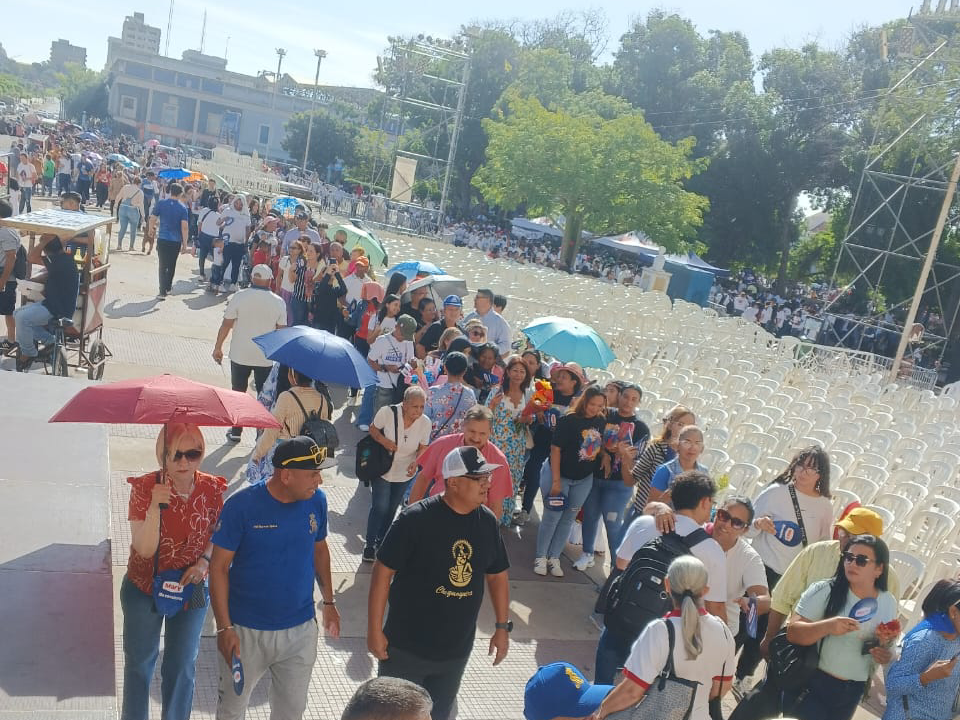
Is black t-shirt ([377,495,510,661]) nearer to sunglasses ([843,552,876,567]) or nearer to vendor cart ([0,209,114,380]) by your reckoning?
sunglasses ([843,552,876,567])

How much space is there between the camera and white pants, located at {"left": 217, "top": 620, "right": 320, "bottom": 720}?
3604mm

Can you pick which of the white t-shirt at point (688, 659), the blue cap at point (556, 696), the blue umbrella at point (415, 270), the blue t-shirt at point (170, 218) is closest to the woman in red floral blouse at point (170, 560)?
the blue cap at point (556, 696)

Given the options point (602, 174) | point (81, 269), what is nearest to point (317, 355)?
point (81, 269)

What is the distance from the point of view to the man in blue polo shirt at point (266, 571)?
3535 millimetres

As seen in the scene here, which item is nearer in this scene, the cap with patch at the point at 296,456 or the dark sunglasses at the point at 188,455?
the cap with patch at the point at 296,456

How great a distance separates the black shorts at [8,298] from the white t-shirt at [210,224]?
25.8 ft

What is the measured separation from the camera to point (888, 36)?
45.8 m

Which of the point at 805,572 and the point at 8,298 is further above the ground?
the point at 805,572

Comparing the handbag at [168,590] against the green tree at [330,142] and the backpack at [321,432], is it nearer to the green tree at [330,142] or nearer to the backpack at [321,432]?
the backpack at [321,432]

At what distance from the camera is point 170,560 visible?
3.64 m

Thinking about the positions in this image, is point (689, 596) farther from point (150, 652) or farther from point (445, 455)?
point (445, 455)

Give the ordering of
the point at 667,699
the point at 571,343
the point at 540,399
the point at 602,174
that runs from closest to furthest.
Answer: the point at 667,699
the point at 540,399
the point at 571,343
the point at 602,174

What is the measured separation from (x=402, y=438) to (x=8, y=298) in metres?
5.07

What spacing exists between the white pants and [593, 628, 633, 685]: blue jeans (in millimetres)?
1417
